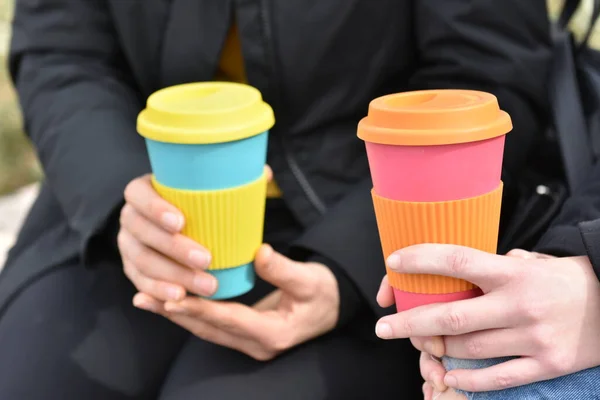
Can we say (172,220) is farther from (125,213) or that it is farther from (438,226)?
(438,226)

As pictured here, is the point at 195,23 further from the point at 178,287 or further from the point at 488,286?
the point at 488,286

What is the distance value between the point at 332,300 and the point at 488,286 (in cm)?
26

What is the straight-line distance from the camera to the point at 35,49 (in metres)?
1.05

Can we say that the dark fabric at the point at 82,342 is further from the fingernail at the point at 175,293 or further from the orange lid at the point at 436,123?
the orange lid at the point at 436,123

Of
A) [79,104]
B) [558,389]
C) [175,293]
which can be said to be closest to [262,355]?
[175,293]

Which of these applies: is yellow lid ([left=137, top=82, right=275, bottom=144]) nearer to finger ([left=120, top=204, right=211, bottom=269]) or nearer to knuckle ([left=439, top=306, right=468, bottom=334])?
finger ([left=120, top=204, right=211, bottom=269])

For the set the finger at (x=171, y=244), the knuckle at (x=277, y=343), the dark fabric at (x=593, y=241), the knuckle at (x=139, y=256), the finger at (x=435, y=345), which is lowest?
the knuckle at (x=277, y=343)

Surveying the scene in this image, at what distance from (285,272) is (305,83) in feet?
0.90

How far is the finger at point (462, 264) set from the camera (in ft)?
1.86

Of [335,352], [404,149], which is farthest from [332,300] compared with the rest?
[404,149]

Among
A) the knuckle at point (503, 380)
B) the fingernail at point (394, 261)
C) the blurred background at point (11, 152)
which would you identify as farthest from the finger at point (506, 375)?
the blurred background at point (11, 152)

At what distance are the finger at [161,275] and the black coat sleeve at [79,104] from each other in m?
0.09

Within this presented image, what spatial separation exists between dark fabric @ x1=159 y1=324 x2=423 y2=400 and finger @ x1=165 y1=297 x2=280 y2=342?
0.16 ft

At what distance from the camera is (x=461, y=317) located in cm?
57
